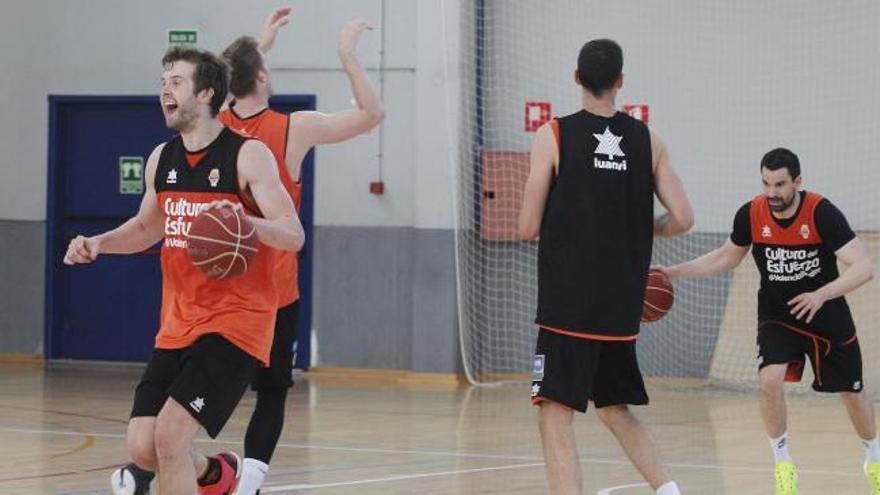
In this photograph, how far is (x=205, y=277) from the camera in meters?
5.96

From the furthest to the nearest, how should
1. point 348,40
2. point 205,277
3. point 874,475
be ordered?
point 874,475, point 348,40, point 205,277

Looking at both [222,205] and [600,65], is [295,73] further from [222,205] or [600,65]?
[222,205]

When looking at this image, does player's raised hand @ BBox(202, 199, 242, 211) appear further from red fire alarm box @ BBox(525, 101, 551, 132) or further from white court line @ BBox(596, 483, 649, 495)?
red fire alarm box @ BBox(525, 101, 551, 132)

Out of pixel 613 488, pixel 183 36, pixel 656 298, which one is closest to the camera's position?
pixel 656 298

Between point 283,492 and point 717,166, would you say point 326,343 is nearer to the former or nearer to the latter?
point 717,166

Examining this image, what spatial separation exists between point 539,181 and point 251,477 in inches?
73.8

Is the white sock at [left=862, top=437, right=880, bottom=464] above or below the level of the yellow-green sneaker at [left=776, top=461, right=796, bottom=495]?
above

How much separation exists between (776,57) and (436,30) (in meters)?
3.16

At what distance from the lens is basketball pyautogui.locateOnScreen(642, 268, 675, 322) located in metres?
7.10

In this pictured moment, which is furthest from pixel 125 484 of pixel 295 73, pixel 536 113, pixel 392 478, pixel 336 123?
pixel 295 73

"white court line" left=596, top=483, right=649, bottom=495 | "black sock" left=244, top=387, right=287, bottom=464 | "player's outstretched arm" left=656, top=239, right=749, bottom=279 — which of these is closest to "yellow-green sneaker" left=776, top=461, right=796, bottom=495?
"white court line" left=596, top=483, right=649, bottom=495

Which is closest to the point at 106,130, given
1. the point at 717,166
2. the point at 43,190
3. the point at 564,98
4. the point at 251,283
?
the point at 43,190

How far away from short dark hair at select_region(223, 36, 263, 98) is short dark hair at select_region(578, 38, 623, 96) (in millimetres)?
1576

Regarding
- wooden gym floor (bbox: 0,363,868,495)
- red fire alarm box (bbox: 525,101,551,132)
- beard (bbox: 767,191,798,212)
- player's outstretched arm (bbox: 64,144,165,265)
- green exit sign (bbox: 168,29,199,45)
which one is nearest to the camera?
player's outstretched arm (bbox: 64,144,165,265)
